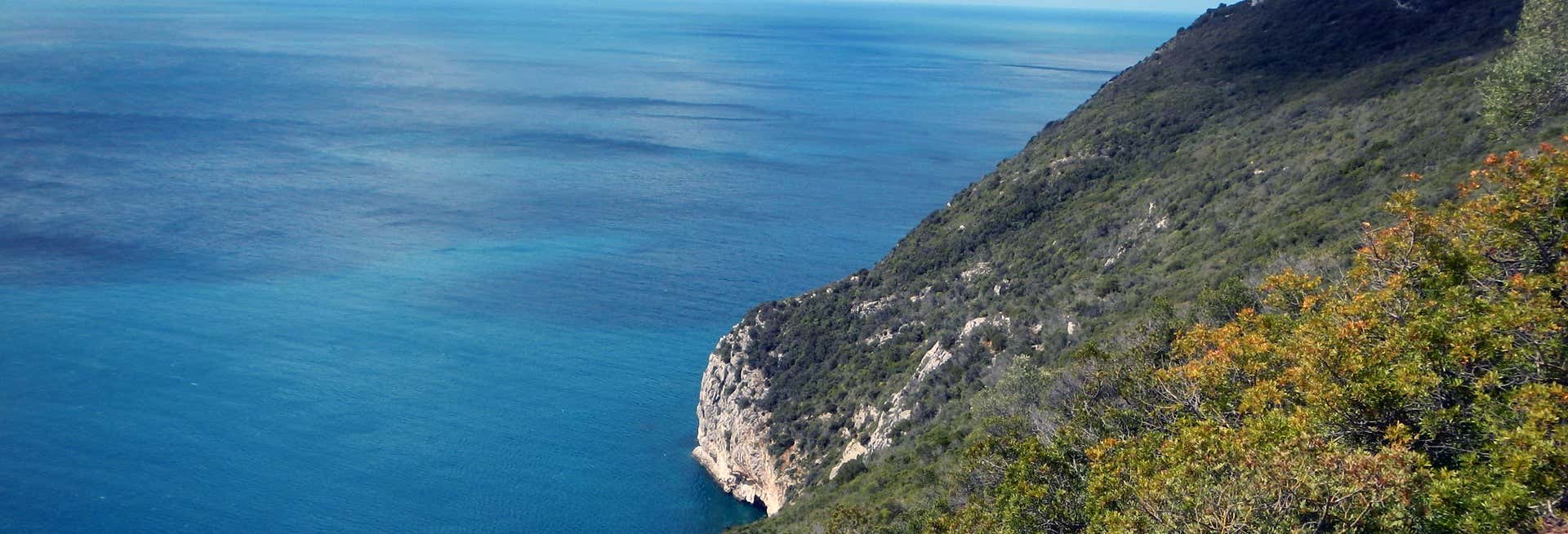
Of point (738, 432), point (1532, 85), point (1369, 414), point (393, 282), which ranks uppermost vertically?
point (1532, 85)

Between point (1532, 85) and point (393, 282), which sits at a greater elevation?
point (1532, 85)

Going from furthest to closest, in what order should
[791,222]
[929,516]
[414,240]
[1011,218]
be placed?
1. [791,222]
2. [414,240]
3. [1011,218]
4. [929,516]

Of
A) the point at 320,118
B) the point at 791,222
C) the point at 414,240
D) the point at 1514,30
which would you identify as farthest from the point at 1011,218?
the point at 320,118

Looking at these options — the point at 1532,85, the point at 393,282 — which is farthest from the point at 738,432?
the point at 393,282

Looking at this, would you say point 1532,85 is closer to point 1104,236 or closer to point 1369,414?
point 1104,236

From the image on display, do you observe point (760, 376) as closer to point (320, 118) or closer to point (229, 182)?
point (229, 182)

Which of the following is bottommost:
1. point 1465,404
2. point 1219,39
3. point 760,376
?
point 760,376

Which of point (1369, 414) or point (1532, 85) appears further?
point (1532, 85)

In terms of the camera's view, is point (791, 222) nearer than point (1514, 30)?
No
